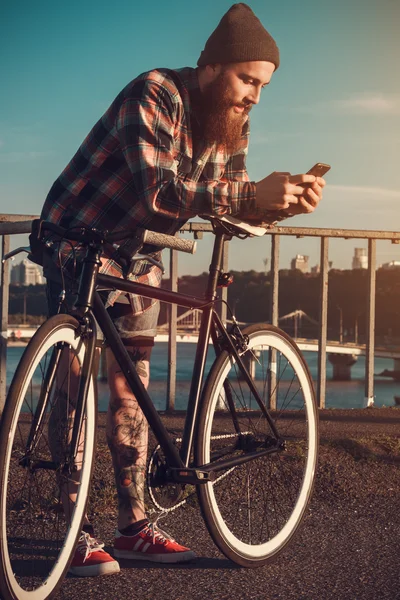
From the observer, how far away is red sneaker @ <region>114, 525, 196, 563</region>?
2252 mm

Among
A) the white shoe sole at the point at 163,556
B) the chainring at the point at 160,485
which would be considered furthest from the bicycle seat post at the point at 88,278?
the white shoe sole at the point at 163,556


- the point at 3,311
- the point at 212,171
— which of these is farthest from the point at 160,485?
the point at 3,311

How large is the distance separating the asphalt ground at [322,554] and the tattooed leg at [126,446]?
15 centimetres

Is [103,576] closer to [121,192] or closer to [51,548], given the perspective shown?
[51,548]

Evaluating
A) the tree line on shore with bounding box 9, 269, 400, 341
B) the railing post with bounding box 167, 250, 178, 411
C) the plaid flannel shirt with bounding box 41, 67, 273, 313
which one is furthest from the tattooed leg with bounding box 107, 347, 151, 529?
the tree line on shore with bounding box 9, 269, 400, 341

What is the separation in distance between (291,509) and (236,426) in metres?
0.34

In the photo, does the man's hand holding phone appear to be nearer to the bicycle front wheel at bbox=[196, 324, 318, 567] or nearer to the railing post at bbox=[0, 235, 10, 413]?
the bicycle front wheel at bbox=[196, 324, 318, 567]

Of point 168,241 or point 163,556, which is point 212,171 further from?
point 163,556

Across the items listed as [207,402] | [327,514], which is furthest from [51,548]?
[327,514]

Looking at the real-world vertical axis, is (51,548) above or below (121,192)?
below

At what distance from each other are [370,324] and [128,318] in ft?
10.4

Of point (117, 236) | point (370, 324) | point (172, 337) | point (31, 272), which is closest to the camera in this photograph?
point (117, 236)

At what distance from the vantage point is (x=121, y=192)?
2275mm

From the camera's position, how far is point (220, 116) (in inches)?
89.3
